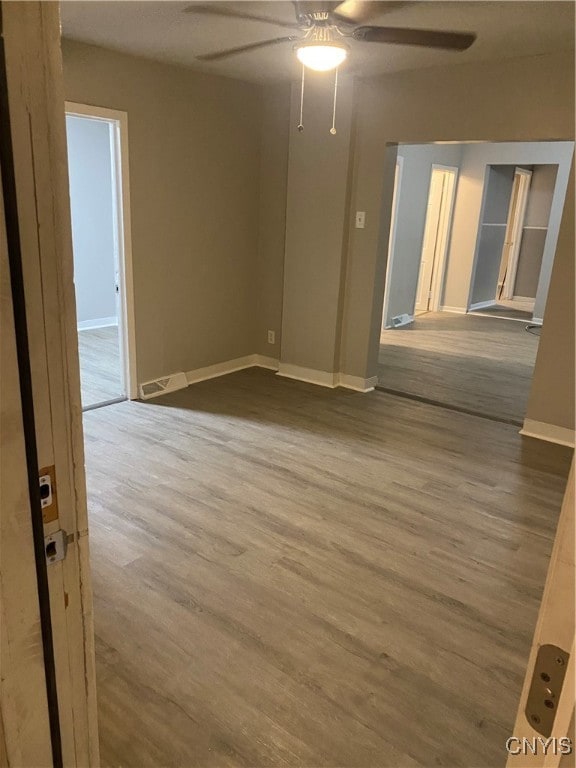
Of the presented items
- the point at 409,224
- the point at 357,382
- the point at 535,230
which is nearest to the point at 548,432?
the point at 357,382

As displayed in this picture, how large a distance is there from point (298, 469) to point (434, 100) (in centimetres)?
279

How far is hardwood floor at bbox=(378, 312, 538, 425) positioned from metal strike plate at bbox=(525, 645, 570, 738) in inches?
157

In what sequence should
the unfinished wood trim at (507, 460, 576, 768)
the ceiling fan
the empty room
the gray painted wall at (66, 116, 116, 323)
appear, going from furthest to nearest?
the gray painted wall at (66, 116, 116, 323) < the ceiling fan < the empty room < the unfinished wood trim at (507, 460, 576, 768)

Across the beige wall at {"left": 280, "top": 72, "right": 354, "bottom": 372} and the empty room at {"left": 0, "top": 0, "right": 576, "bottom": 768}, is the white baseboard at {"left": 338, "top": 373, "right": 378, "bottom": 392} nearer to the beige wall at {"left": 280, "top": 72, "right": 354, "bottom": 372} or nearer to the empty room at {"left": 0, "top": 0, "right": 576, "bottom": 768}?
the empty room at {"left": 0, "top": 0, "right": 576, "bottom": 768}

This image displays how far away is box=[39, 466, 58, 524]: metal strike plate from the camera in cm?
87

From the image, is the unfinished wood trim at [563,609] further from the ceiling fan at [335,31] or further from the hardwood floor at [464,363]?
the hardwood floor at [464,363]

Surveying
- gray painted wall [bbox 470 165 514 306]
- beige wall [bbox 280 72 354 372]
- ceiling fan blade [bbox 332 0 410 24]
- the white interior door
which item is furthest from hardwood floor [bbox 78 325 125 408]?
gray painted wall [bbox 470 165 514 306]

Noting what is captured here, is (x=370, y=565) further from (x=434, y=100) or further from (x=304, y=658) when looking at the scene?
(x=434, y=100)

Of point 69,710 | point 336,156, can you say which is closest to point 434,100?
point 336,156

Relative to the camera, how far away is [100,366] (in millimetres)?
5422

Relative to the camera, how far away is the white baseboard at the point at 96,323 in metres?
6.75

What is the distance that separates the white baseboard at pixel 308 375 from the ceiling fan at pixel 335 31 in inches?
105

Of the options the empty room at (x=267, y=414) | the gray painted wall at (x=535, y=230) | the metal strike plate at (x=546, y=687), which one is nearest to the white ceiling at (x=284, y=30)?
the empty room at (x=267, y=414)

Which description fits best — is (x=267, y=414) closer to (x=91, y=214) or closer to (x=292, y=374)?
(x=292, y=374)
